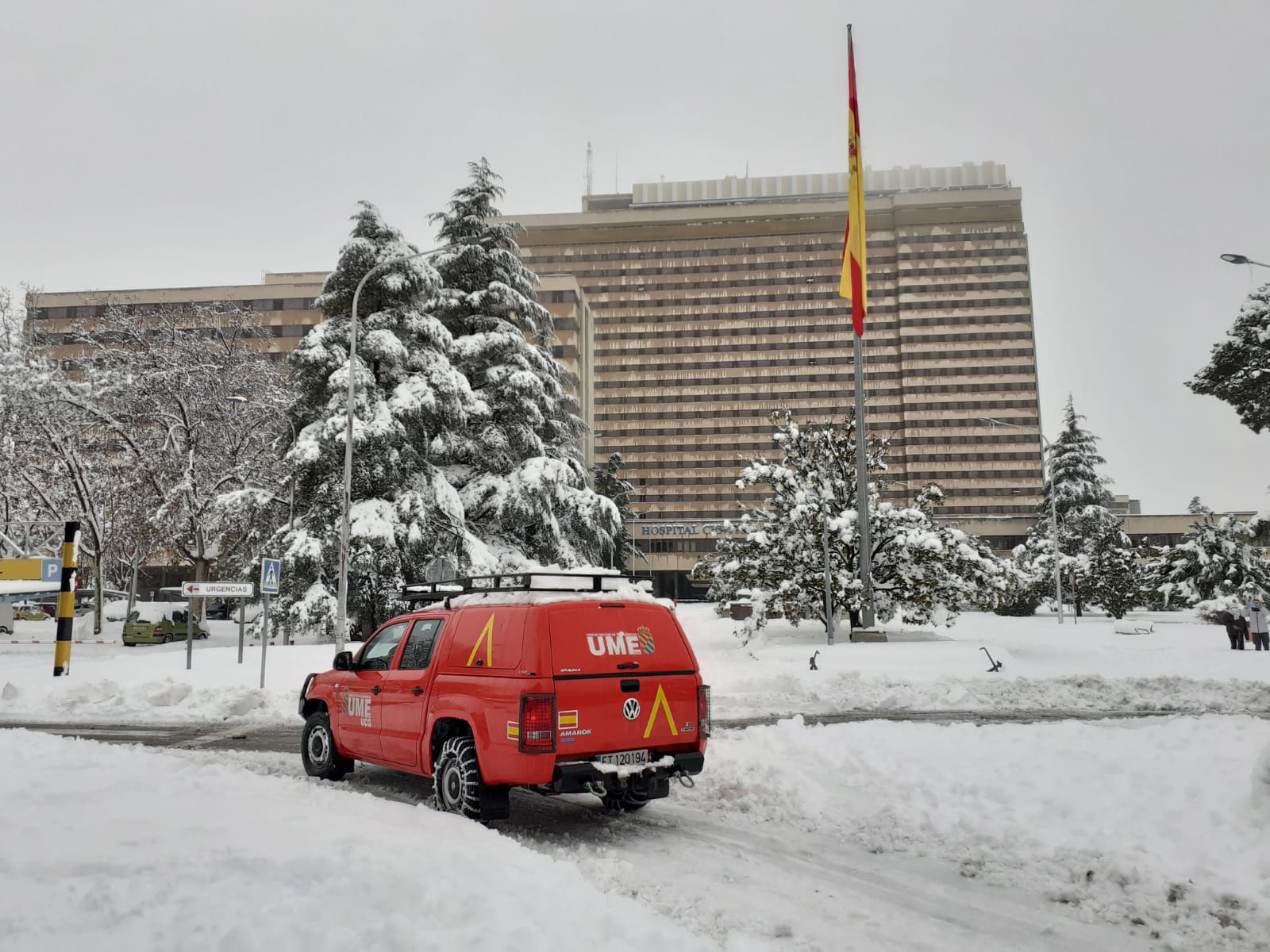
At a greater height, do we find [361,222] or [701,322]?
[701,322]

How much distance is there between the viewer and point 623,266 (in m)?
129

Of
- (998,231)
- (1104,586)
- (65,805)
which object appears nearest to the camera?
(65,805)

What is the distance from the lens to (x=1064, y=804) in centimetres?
668

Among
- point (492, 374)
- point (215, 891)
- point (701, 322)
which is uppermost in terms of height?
point (701, 322)

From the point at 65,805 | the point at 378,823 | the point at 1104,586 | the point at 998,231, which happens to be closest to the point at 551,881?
the point at 378,823

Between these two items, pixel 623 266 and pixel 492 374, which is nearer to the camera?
pixel 492 374

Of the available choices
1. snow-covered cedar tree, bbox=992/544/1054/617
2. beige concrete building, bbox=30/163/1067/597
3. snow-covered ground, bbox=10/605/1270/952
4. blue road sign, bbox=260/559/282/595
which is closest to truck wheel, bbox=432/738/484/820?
snow-covered ground, bbox=10/605/1270/952

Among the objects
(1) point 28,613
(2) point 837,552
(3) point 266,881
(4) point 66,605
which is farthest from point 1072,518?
(1) point 28,613

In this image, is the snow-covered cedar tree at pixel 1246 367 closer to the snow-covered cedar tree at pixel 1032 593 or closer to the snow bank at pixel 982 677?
the snow bank at pixel 982 677

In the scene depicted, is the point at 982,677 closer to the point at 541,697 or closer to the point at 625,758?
the point at 625,758

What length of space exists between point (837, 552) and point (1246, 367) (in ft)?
41.9

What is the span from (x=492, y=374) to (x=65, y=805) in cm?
2295

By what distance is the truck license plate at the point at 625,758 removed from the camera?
21.0 feet

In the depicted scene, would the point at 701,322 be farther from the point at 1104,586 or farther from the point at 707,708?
the point at 707,708
